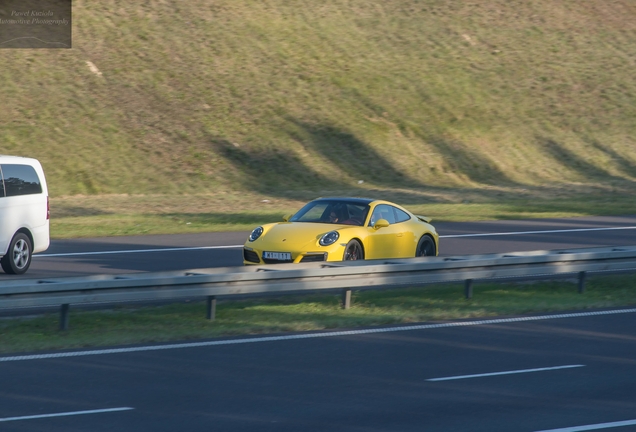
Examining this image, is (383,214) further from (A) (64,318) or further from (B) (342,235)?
(A) (64,318)

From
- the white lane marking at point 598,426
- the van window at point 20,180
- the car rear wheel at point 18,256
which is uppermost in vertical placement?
the van window at point 20,180

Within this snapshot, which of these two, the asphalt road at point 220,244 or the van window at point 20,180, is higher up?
the van window at point 20,180

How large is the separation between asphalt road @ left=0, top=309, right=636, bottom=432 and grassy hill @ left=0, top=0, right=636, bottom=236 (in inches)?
643

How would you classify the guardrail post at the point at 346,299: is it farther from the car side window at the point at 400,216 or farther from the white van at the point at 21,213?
the white van at the point at 21,213

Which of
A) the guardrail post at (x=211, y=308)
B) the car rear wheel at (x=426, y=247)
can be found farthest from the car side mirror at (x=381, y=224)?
the guardrail post at (x=211, y=308)

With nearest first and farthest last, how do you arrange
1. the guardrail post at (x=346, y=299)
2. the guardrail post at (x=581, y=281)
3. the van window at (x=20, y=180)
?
the guardrail post at (x=346, y=299) < the guardrail post at (x=581, y=281) < the van window at (x=20, y=180)

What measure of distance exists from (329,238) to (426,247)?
2559 mm

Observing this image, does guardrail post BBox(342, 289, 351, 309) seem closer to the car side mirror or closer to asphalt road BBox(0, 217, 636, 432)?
asphalt road BBox(0, 217, 636, 432)

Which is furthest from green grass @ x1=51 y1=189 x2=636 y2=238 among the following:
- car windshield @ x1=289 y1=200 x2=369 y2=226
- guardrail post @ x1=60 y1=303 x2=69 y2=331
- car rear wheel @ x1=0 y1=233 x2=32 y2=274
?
guardrail post @ x1=60 y1=303 x2=69 y2=331

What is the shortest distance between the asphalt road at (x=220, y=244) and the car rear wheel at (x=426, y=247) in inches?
78.5

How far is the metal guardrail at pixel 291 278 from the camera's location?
10430mm

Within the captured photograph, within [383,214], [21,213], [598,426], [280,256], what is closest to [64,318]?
[280,256]

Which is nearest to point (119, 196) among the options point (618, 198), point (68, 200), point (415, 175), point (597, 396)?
point (68, 200)

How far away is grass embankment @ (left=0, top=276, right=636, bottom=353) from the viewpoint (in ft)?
34.5
